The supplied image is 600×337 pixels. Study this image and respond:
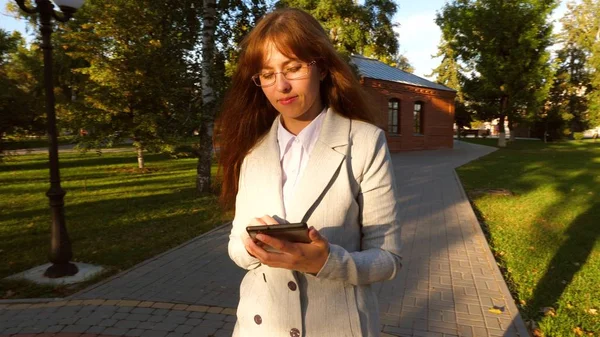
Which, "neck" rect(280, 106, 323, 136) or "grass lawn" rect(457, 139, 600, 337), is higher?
"neck" rect(280, 106, 323, 136)

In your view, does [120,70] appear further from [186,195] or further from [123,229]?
[123,229]

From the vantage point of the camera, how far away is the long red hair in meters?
1.47

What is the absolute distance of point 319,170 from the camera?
1426mm

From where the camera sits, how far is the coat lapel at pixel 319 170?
55.2 inches

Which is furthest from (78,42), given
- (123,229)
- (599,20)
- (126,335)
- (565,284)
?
(599,20)

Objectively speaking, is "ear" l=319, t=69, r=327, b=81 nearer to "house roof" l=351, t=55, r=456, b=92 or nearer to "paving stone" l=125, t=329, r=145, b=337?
"paving stone" l=125, t=329, r=145, b=337

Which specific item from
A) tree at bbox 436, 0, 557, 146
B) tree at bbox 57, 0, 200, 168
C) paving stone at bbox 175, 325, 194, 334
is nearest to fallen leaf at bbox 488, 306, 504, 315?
paving stone at bbox 175, 325, 194, 334

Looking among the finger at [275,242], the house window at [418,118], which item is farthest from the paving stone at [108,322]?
the house window at [418,118]

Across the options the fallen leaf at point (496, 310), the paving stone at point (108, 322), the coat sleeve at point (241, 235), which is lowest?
the fallen leaf at point (496, 310)

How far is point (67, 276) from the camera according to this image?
5.57m

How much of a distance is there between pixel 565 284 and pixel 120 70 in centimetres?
1281

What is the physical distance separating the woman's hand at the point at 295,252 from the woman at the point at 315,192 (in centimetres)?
4

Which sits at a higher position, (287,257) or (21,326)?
(287,257)

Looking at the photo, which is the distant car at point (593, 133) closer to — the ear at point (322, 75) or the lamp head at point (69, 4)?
the lamp head at point (69, 4)
